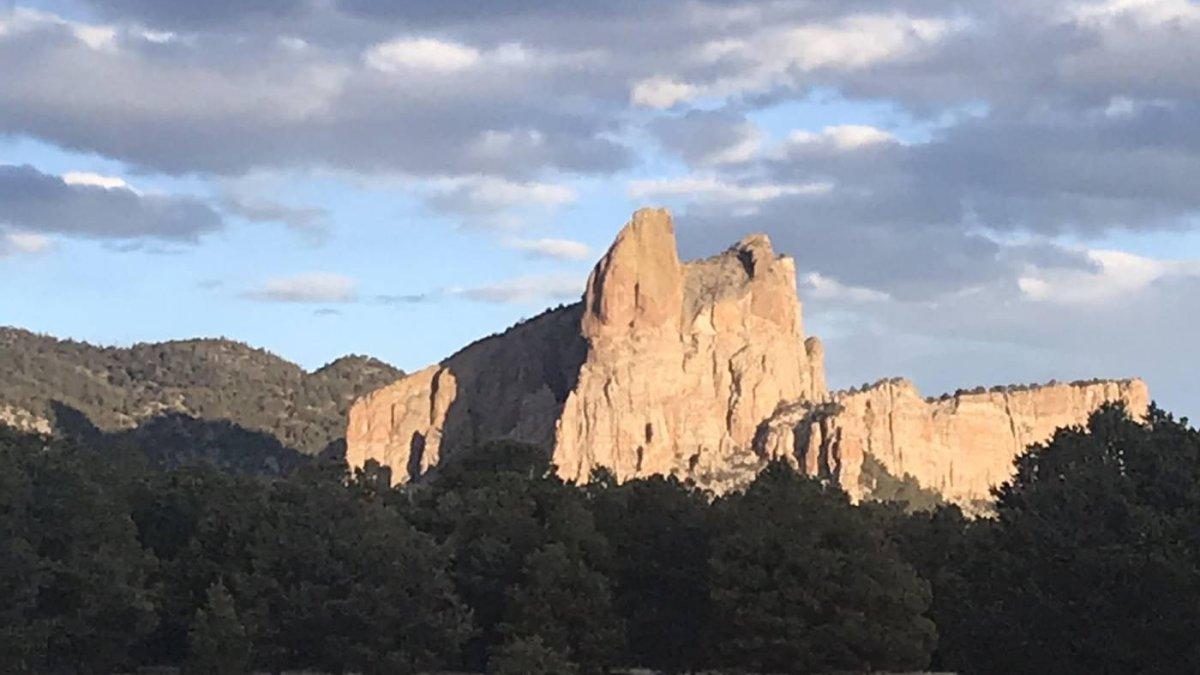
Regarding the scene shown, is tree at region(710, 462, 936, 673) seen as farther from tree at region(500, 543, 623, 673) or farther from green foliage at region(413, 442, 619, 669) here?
green foliage at region(413, 442, 619, 669)

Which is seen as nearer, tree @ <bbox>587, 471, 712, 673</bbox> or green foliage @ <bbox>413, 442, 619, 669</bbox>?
green foliage @ <bbox>413, 442, 619, 669</bbox>

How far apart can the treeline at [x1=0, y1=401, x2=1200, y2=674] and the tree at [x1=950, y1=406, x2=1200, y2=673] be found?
0.27ft

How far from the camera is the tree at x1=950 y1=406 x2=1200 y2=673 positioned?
45.0 metres

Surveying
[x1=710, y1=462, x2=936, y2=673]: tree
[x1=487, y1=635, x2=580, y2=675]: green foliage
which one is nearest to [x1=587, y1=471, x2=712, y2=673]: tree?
[x1=710, y1=462, x2=936, y2=673]: tree

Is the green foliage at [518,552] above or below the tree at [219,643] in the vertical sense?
above

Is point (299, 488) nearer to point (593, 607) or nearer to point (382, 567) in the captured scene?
point (382, 567)

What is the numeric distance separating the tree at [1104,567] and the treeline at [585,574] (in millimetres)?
81

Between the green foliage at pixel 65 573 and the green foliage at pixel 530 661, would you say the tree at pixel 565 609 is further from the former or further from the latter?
the green foliage at pixel 65 573

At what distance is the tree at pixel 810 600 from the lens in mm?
60688

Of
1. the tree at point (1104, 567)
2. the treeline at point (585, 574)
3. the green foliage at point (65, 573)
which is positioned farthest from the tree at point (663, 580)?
the green foliage at point (65, 573)

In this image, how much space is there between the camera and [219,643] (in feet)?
→ 190

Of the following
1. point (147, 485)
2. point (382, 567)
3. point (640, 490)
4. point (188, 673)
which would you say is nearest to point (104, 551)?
point (188, 673)

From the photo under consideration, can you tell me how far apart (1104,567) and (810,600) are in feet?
52.6

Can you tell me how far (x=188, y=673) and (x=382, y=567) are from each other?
311 inches
